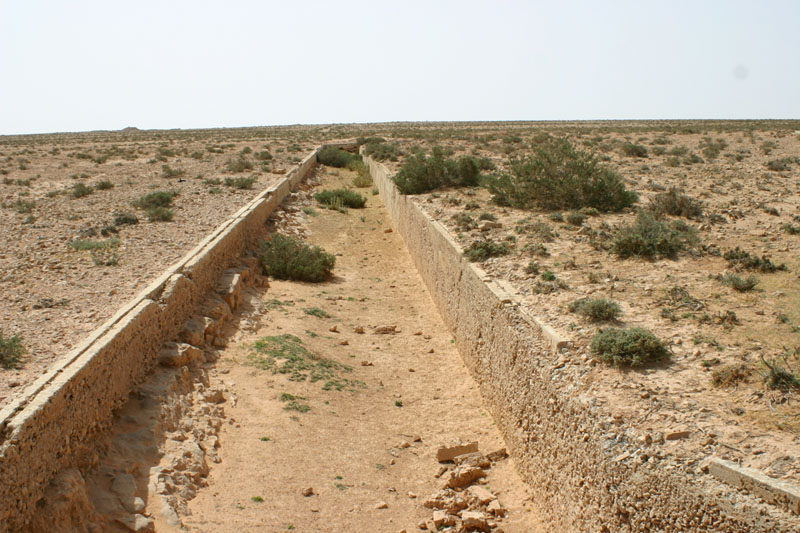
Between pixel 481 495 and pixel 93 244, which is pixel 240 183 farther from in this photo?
pixel 481 495

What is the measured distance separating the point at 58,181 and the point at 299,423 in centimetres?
1889

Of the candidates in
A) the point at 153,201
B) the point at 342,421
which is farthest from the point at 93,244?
the point at 342,421

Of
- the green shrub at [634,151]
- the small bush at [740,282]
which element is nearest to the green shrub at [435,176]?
the green shrub at [634,151]

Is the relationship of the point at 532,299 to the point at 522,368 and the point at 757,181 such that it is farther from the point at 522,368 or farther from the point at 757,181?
the point at 757,181

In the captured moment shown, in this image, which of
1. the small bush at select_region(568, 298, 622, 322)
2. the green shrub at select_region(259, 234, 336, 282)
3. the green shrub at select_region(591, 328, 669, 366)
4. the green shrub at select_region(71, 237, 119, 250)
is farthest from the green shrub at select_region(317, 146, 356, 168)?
the green shrub at select_region(591, 328, 669, 366)

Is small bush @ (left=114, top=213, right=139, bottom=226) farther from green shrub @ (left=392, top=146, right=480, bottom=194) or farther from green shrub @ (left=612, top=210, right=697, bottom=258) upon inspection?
green shrub @ (left=612, top=210, right=697, bottom=258)

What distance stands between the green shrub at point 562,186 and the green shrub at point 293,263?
4172 millimetres

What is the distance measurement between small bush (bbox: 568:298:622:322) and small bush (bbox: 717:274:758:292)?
4.79 feet

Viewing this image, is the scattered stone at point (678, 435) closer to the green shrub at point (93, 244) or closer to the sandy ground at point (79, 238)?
the sandy ground at point (79, 238)

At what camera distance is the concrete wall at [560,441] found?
399cm

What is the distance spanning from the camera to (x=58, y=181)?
2266 centimetres

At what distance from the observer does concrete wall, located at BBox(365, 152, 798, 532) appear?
A: 3992mm

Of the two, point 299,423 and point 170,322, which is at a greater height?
point 170,322

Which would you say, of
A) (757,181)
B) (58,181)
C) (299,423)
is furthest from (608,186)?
(58,181)
